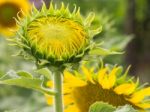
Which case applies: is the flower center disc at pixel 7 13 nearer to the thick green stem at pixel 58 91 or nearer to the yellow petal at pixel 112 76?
the yellow petal at pixel 112 76

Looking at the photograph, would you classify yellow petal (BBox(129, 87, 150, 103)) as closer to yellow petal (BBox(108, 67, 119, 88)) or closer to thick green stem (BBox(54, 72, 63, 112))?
yellow petal (BBox(108, 67, 119, 88))

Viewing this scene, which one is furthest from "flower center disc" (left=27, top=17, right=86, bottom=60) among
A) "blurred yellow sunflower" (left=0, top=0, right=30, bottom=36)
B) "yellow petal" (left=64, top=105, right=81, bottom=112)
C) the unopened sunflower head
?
"blurred yellow sunflower" (left=0, top=0, right=30, bottom=36)

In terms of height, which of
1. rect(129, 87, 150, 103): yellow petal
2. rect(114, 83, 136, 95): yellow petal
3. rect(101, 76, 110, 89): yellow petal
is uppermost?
rect(101, 76, 110, 89): yellow petal

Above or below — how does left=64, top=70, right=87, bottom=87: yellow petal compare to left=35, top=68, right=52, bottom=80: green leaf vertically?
above

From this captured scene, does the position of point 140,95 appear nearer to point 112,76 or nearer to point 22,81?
point 112,76

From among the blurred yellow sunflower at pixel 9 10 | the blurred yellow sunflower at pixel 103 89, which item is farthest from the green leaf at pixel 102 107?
the blurred yellow sunflower at pixel 9 10

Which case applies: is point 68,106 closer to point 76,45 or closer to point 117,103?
point 117,103

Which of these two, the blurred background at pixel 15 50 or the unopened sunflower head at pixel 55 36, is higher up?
the blurred background at pixel 15 50

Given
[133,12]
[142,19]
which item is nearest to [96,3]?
[133,12]
